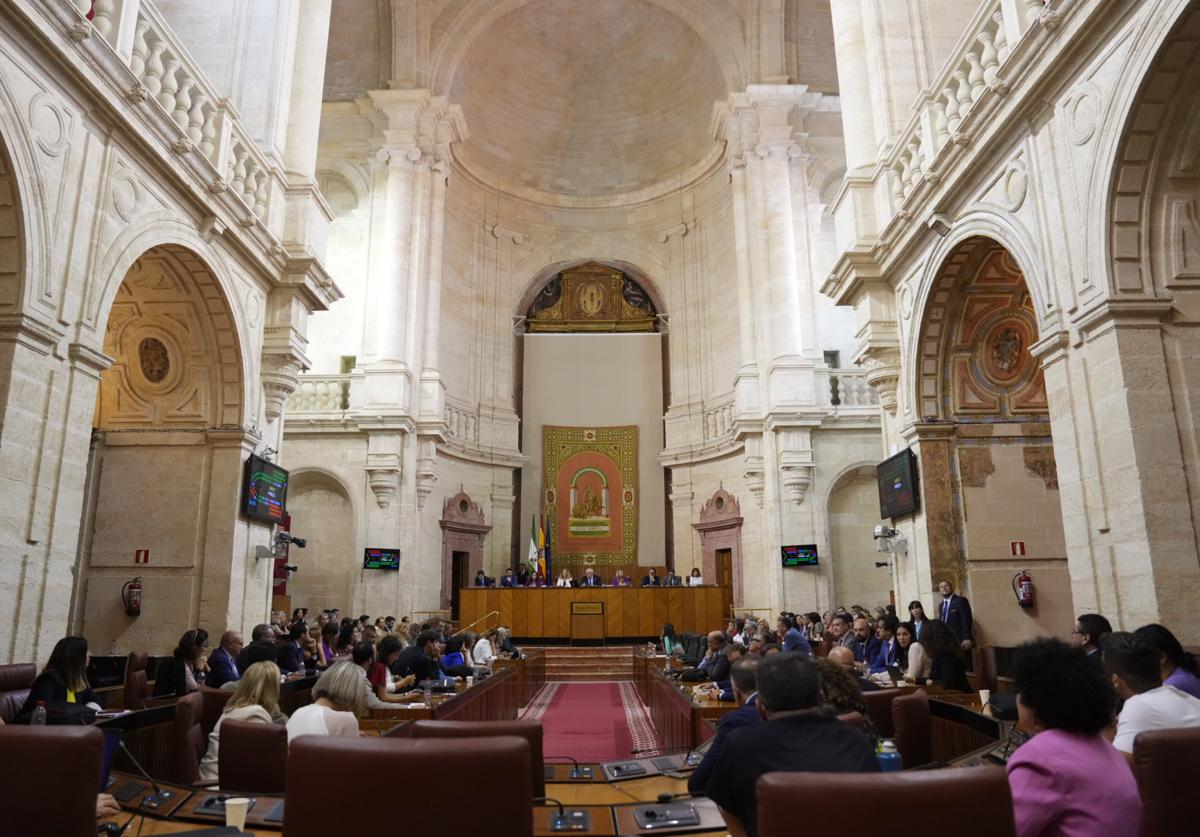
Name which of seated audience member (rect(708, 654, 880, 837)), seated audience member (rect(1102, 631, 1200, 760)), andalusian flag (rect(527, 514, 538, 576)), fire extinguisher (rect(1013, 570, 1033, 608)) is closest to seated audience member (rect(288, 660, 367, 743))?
seated audience member (rect(708, 654, 880, 837))

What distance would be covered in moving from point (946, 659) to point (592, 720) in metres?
4.75

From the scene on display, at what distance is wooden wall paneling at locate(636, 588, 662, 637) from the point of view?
15.3 m

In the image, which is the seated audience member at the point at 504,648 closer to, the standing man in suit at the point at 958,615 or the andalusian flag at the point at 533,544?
the andalusian flag at the point at 533,544

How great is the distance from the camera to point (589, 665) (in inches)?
558

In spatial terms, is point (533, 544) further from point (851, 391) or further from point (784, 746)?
point (784, 746)

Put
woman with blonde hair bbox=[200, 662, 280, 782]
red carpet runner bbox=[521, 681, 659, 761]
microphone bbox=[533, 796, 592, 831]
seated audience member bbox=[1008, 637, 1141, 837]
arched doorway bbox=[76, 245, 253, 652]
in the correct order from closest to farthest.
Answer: seated audience member bbox=[1008, 637, 1141, 837] < microphone bbox=[533, 796, 592, 831] < woman with blonde hair bbox=[200, 662, 280, 782] < red carpet runner bbox=[521, 681, 659, 761] < arched doorway bbox=[76, 245, 253, 652]

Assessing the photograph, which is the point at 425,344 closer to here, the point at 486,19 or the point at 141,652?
the point at 486,19

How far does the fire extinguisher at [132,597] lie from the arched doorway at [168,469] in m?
0.08

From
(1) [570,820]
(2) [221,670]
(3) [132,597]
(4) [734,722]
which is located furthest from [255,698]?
(3) [132,597]

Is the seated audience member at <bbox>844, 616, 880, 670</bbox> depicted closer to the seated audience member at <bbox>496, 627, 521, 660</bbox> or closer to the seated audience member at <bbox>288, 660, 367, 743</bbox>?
the seated audience member at <bbox>496, 627, 521, 660</bbox>

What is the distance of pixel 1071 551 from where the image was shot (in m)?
5.68

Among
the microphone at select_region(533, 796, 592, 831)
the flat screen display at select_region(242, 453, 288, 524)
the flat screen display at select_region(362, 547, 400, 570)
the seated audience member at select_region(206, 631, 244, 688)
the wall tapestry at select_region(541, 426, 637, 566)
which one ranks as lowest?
the microphone at select_region(533, 796, 592, 831)

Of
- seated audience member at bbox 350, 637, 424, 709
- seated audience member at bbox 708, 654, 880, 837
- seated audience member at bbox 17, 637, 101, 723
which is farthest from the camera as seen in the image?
seated audience member at bbox 350, 637, 424, 709

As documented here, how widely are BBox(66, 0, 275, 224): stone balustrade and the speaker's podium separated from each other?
29.8 feet
